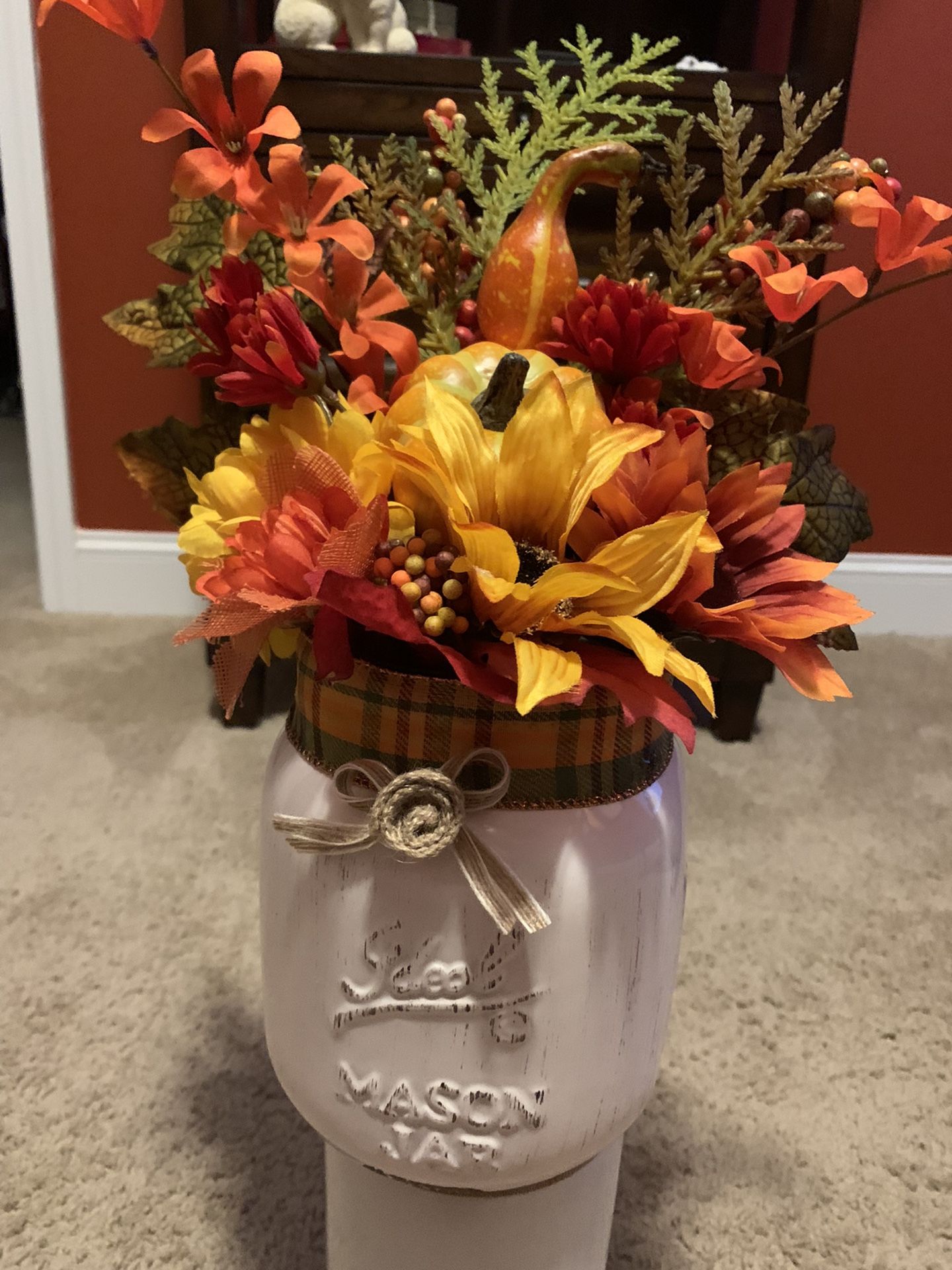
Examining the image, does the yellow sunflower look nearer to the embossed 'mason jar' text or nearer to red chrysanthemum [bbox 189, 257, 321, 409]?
red chrysanthemum [bbox 189, 257, 321, 409]

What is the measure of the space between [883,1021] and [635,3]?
1427mm

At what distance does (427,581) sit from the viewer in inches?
16.2

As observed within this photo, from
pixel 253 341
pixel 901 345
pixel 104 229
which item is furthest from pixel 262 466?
pixel 901 345

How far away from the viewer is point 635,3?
153cm

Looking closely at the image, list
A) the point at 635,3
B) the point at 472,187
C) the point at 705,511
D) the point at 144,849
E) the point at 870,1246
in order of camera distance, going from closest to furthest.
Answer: the point at 705,511 → the point at 472,187 → the point at 870,1246 → the point at 144,849 → the point at 635,3

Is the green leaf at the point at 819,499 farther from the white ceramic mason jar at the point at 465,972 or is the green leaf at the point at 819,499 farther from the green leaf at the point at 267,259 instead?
the green leaf at the point at 267,259

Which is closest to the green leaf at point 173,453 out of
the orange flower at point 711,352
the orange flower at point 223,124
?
the orange flower at point 223,124

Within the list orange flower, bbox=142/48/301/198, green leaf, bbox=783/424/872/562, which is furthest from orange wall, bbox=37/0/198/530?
green leaf, bbox=783/424/872/562

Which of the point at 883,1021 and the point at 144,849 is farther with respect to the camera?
the point at 144,849

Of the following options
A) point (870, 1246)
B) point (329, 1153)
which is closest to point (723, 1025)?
point (870, 1246)

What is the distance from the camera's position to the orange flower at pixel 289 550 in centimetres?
40

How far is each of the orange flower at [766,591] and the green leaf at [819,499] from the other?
0.04 meters

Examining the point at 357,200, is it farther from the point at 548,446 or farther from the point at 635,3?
the point at 635,3

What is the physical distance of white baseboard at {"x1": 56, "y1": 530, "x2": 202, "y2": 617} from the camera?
1.65 metres
